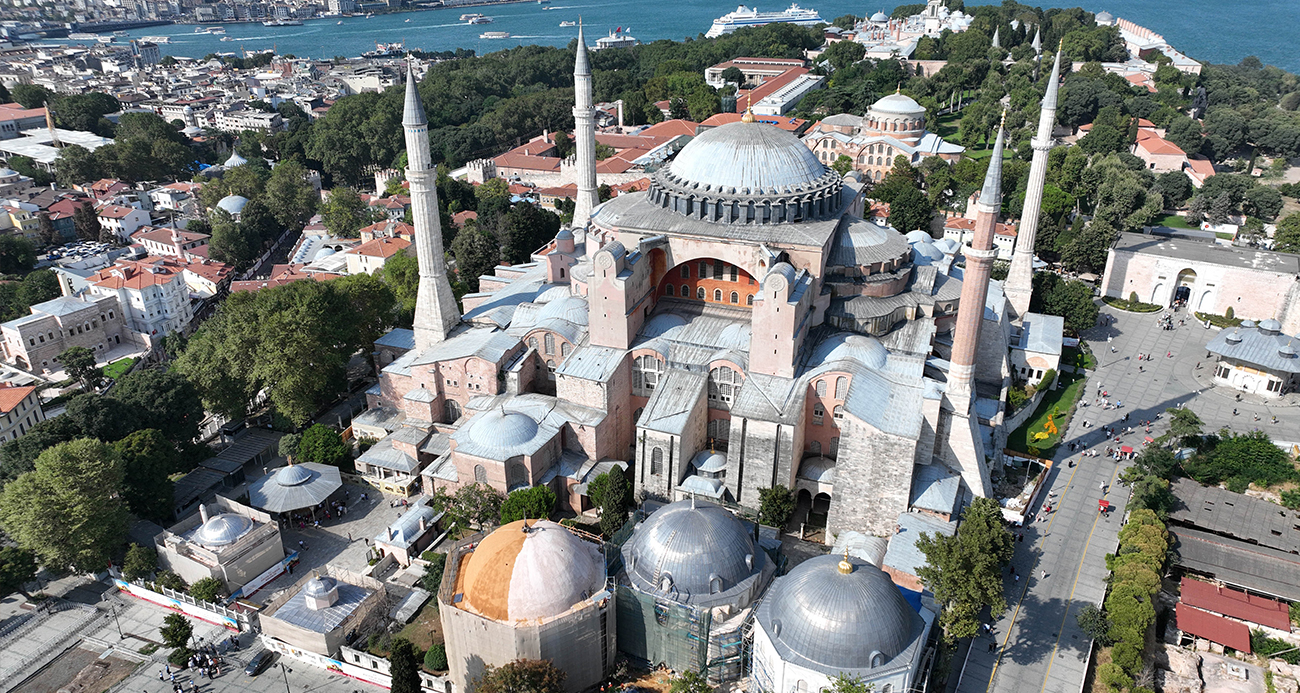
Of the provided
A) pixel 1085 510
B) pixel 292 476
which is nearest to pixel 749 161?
pixel 1085 510

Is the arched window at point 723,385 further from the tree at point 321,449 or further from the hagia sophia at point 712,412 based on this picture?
the tree at point 321,449

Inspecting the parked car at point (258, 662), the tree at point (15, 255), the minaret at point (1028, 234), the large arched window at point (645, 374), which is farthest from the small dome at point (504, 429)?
the tree at point (15, 255)

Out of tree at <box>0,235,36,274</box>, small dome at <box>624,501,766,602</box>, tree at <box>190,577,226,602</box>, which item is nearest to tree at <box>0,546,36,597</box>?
tree at <box>190,577,226,602</box>

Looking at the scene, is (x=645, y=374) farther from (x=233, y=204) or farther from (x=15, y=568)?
(x=233, y=204)

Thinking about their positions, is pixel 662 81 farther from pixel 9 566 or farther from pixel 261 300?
pixel 9 566

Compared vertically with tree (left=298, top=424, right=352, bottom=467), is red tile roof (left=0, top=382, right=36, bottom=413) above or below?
below

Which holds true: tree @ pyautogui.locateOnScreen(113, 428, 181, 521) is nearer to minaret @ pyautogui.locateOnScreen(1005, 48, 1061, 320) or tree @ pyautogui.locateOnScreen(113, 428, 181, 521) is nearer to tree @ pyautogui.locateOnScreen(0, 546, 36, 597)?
tree @ pyautogui.locateOnScreen(0, 546, 36, 597)
